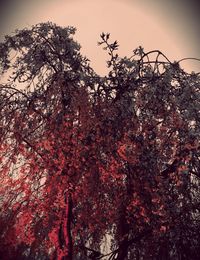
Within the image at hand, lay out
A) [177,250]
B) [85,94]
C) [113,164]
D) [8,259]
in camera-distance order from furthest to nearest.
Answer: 1. [8,259]
2. [177,250]
3. [85,94]
4. [113,164]

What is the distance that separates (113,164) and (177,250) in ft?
12.1

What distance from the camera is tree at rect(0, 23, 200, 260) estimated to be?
8383 mm

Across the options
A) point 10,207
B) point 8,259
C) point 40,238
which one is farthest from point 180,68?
point 8,259

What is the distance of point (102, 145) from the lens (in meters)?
8.66

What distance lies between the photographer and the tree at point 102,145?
8.38m

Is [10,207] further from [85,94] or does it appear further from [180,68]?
[180,68]

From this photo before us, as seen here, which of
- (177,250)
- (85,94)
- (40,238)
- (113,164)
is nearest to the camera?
(113,164)

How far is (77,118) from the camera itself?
8891 mm

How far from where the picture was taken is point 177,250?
31.6 feet

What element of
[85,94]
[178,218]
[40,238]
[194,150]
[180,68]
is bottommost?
[40,238]

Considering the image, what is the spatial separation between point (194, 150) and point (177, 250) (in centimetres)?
327

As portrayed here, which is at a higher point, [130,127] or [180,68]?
[180,68]

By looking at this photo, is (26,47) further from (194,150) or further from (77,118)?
(194,150)

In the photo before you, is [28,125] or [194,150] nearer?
[194,150]
